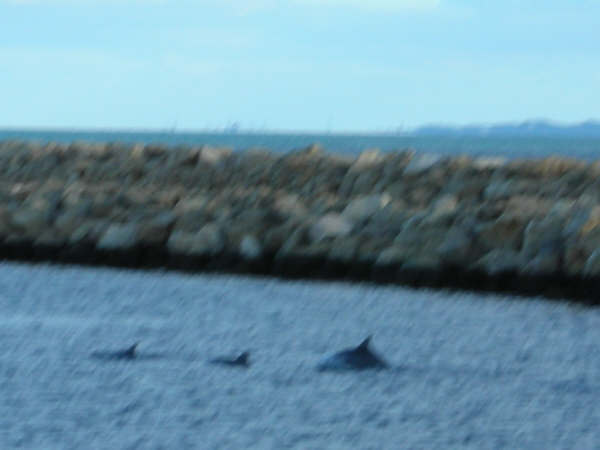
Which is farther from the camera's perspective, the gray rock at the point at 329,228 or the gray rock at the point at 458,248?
the gray rock at the point at 329,228

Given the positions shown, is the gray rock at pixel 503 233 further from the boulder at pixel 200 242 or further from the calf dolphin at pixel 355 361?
the calf dolphin at pixel 355 361

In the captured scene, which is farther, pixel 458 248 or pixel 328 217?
pixel 328 217

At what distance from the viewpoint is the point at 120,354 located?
6719 millimetres

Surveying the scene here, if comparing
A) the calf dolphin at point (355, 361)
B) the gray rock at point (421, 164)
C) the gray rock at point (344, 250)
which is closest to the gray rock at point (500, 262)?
the gray rock at point (344, 250)

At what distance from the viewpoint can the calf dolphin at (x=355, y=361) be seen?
252 inches

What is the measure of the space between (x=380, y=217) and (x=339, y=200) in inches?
28.3

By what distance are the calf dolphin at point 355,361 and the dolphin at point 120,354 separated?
2.73 feet

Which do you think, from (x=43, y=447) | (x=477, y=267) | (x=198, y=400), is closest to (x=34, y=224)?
(x=477, y=267)

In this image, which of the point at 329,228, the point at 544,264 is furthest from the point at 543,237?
the point at 329,228

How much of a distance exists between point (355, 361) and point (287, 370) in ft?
1.00

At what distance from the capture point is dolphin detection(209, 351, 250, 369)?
6.47m

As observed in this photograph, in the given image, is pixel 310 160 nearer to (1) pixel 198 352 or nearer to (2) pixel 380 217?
→ (2) pixel 380 217

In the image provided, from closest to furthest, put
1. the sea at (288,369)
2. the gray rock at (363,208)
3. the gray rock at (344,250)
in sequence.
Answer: the sea at (288,369), the gray rock at (344,250), the gray rock at (363,208)

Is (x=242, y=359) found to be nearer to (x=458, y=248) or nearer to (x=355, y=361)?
(x=355, y=361)
